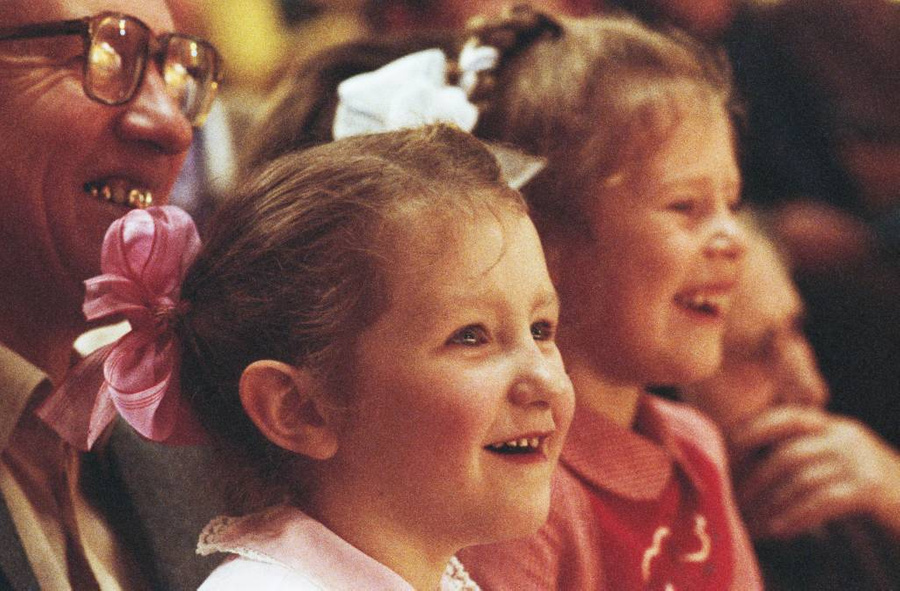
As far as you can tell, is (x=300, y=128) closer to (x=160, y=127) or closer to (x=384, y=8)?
(x=160, y=127)

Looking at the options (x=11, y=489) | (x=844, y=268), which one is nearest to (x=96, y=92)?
(x=11, y=489)

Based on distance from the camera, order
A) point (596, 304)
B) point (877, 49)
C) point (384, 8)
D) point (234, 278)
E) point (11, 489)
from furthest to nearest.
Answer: point (877, 49) < point (384, 8) < point (596, 304) < point (11, 489) < point (234, 278)

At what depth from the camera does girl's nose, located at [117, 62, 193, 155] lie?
0.87 meters

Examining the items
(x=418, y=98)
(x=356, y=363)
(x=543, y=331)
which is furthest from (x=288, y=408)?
(x=418, y=98)

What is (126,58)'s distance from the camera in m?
0.86

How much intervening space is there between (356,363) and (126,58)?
0.31 meters

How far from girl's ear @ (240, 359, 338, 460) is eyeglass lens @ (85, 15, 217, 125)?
0.27m

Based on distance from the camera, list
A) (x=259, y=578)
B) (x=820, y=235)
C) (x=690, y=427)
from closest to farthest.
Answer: (x=259, y=578)
(x=690, y=427)
(x=820, y=235)

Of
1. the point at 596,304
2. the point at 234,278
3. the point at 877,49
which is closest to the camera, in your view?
the point at 234,278

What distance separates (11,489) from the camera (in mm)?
838

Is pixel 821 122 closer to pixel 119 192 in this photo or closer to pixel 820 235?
pixel 820 235

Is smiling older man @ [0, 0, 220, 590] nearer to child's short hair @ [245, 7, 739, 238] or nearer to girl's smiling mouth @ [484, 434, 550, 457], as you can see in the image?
child's short hair @ [245, 7, 739, 238]

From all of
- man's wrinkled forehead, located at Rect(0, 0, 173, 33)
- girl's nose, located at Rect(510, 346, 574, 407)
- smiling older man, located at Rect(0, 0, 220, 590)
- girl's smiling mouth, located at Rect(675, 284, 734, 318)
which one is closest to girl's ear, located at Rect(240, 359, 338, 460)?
girl's nose, located at Rect(510, 346, 574, 407)

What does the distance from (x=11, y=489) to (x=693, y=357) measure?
1.86ft
